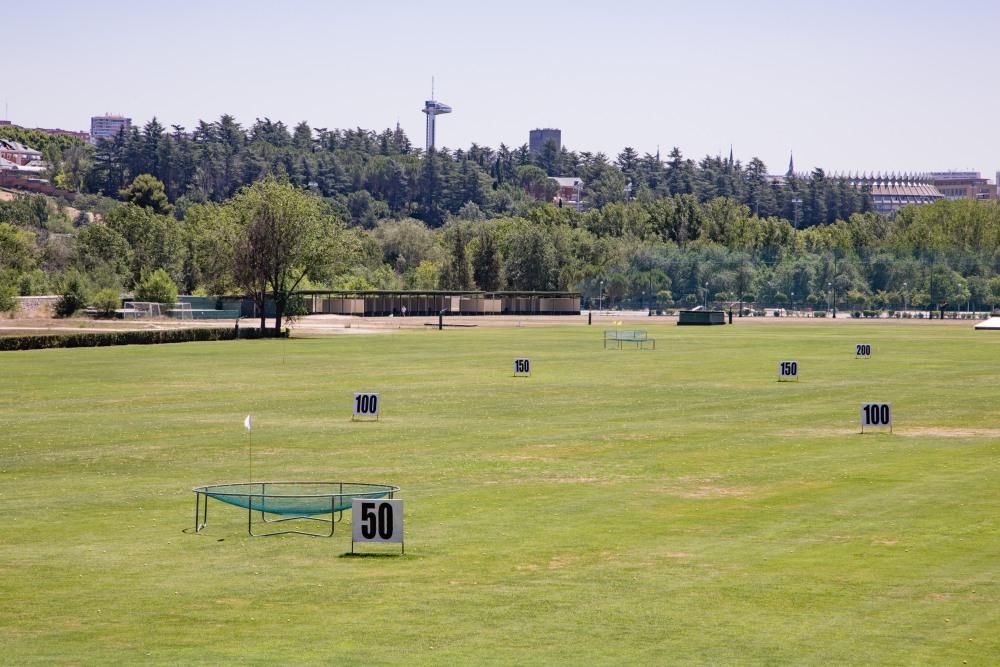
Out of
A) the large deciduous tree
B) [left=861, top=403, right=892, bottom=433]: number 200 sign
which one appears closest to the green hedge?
the large deciduous tree

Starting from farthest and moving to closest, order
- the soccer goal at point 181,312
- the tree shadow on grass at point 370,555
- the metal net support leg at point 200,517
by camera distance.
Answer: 1. the soccer goal at point 181,312
2. the metal net support leg at point 200,517
3. the tree shadow on grass at point 370,555

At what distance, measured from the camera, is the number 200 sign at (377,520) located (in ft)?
73.8

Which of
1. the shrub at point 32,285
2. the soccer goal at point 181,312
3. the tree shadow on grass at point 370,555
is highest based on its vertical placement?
the shrub at point 32,285

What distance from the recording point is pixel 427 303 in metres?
186

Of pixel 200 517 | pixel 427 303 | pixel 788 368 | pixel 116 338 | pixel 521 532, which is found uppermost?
pixel 427 303

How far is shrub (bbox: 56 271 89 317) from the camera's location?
139m

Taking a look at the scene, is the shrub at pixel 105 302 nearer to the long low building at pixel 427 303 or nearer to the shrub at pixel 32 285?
the shrub at pixel 32 285

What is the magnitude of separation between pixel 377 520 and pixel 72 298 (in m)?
124

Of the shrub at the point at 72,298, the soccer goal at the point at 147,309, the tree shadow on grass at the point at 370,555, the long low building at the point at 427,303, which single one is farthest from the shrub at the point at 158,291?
the tree shadow on grass at the point at 370,555

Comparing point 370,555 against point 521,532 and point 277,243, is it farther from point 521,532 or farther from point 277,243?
point 277,243

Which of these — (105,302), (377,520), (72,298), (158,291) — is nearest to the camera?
(377,520)

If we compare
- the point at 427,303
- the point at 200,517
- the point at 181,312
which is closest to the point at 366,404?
the point at 200,517

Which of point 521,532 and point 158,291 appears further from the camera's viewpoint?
point 158,291

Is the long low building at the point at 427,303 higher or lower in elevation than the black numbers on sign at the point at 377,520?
higher
